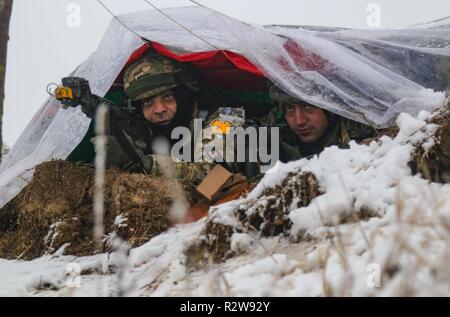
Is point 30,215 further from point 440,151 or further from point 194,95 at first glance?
point 440,151

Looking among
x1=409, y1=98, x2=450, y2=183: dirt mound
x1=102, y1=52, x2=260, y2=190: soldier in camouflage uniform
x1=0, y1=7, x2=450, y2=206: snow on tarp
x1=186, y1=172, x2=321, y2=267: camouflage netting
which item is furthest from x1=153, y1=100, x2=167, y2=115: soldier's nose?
x1=409, y1=98, x2=450, y2=183: dirt mound

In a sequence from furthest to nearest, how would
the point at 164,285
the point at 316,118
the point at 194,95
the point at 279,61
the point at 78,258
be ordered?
the point at 194,95
the point at 316,118
the point at 279,61
the point at 78,258
the point at 164,285

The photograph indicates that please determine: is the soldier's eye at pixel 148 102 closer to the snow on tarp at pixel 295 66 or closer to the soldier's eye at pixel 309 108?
the snow on tarp at pixel 295 66

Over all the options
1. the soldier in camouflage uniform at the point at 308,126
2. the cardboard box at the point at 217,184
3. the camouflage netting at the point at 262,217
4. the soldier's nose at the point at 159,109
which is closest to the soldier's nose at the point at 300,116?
the soldier in camouflage uniform at the point at 308,126

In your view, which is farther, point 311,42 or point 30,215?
point 311,42

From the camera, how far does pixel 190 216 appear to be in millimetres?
3564

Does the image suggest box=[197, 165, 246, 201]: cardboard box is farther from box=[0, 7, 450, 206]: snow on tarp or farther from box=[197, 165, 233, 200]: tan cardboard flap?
box=[0, 7, 450, 206]: snow on tarp

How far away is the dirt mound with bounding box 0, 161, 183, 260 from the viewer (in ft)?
Answer: 11.4

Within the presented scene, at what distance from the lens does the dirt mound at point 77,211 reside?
348 cm

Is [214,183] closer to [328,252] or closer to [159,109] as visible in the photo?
[159,109]

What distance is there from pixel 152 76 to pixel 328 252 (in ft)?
8.94

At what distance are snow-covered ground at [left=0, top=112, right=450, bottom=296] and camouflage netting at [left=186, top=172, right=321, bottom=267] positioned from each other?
40 mm
